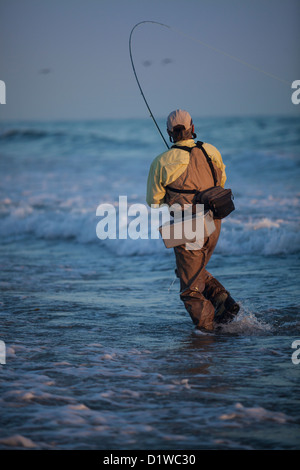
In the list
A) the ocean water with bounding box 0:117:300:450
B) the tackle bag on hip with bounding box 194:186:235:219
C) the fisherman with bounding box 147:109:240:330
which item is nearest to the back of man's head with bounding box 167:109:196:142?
the fisherman with bounding box 147:109:240:330

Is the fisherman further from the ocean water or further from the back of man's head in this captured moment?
the ocean water

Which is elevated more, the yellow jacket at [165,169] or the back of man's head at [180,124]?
the back of man's head at [180,124]

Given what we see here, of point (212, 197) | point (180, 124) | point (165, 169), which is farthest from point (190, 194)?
point (180, 124)

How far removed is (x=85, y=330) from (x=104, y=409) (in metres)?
1.69

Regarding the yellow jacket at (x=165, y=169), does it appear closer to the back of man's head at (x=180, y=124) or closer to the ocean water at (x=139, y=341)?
the back of man's head at (x=180, y=124)

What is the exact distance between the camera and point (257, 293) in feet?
19.5

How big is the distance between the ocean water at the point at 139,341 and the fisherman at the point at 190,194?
0.69 ft

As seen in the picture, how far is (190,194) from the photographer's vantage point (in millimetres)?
4367

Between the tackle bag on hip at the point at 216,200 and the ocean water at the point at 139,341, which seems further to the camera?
the tackle bag on hip at the point at 216,200

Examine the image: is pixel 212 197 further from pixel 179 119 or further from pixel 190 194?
pixel 179 119

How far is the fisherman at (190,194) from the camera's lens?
427 centimetres

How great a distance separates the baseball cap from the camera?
14.2 feet

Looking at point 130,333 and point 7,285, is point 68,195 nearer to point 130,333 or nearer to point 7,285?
point 7,285

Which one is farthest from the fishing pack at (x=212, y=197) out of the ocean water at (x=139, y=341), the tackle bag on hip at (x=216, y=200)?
the ocean water at (x=139, y=341)
